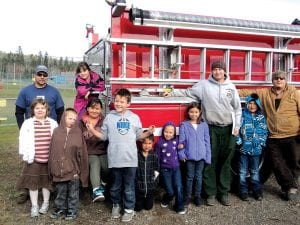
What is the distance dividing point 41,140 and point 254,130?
2.32m

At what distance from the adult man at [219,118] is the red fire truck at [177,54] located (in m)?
0.19

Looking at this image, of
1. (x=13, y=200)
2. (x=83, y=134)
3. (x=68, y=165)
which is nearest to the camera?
(x=68, y=165)

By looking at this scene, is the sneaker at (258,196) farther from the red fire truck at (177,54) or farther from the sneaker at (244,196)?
the red fire truck at (177,54)

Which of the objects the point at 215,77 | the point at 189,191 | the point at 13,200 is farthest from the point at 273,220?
the point at 13,200

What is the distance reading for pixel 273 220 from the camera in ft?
12.2

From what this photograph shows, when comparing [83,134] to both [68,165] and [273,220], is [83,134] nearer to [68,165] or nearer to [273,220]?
[68,165]

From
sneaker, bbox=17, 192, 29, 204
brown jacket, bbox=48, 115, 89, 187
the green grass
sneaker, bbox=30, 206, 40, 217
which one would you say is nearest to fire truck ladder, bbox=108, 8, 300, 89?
brown jacket, bbox=48, 115, 89, 187

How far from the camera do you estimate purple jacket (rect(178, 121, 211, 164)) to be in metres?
3.90

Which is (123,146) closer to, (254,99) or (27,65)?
(254,99)

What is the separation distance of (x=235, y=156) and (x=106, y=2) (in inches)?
93.3

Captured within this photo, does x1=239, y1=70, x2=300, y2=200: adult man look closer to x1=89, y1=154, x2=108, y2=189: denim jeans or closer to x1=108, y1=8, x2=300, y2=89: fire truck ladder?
x1=108, y1=8, x2=300, y2=89: fire truck ladder

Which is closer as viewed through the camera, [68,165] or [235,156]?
[68,165]

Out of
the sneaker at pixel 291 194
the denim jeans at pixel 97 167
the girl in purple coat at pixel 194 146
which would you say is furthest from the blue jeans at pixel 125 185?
the sneaker at pixel 291 194

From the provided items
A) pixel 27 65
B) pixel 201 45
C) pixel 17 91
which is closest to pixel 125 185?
pixel 201 45
